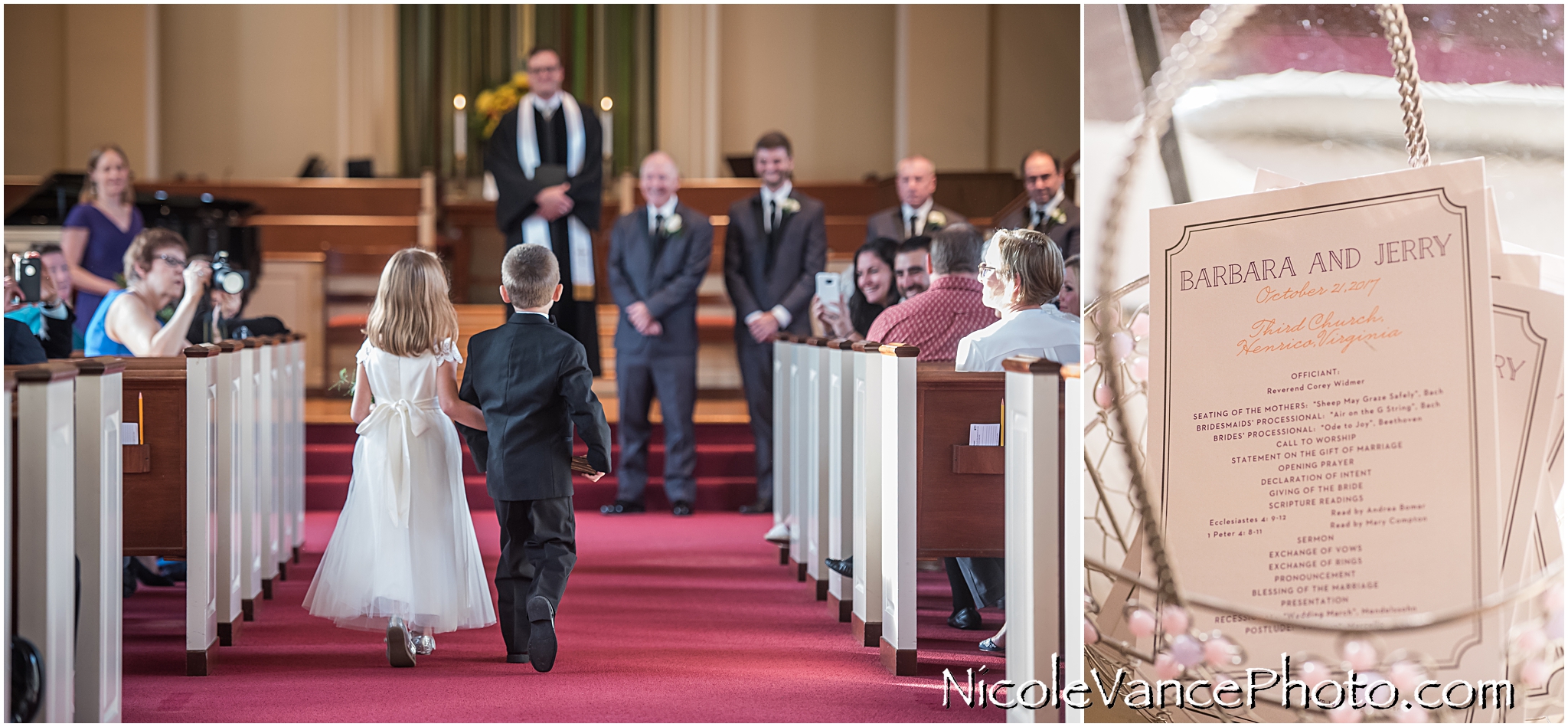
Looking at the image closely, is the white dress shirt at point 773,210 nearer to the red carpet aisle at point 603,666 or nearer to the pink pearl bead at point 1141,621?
the red carpet aisle at point 603,666

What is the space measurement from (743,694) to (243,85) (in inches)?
411

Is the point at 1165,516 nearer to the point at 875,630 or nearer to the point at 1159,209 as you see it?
the point at 1159,209

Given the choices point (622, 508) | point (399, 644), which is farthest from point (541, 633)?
point (622, 508)

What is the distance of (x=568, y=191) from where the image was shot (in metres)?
5.35

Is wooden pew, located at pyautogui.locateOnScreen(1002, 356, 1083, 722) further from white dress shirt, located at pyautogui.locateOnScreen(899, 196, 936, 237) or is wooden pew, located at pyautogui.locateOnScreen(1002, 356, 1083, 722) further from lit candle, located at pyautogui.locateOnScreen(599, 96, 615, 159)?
lit candle, located at pyautogui.locateOnScreen(599, 96, 615, 159)

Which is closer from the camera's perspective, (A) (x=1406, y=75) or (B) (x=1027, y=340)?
(A) (x=1406, y=75)

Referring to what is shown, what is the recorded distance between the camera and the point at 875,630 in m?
3.31

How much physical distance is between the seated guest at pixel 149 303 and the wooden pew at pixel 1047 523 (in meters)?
2.90

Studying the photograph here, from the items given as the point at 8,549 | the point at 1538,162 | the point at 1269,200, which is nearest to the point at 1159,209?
the point at 1269,200

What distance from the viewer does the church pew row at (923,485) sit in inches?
86.0

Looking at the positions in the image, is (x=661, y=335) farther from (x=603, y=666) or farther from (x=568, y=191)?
(x=603, y=666)

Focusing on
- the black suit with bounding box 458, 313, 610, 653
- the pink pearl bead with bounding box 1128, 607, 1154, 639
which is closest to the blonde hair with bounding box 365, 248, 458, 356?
the black suit with bounding box 458, 313, 610, 653

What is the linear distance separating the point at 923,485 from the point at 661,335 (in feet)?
8.57

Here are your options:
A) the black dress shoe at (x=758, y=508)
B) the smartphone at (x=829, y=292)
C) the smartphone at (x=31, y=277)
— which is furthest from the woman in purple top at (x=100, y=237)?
the smartphone at (x=829, y=292)
